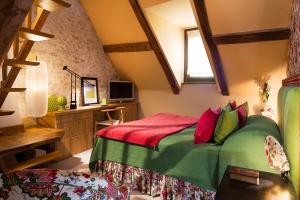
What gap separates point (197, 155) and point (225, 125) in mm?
421

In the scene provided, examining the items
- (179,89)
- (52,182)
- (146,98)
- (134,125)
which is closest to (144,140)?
(134,125)

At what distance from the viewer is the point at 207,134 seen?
8.16 feet

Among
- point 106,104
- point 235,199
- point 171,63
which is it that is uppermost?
point 171,63

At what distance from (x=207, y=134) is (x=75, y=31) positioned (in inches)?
131

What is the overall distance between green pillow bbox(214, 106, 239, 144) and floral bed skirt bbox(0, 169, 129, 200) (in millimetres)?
1364

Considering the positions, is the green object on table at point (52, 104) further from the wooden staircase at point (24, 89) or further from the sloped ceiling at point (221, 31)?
the sloped ceiling at point (221, 31)

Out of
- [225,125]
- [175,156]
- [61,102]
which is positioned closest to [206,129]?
[225,125]

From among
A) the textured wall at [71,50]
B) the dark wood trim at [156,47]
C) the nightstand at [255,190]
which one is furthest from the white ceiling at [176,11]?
the nightstand at [255,190]

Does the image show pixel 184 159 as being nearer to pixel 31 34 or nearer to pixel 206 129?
pixel 206 129

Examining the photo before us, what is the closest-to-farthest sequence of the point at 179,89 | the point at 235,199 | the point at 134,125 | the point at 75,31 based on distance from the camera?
the point at 235,199 → the point at 134,125 → the point at 75,31 → the point at 179,89

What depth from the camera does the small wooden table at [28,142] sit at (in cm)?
262

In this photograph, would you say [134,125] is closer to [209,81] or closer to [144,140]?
[144,140]

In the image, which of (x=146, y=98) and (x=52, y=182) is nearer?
(x=52, y=182)

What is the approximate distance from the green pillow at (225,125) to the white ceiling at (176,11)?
2184 millimetres
